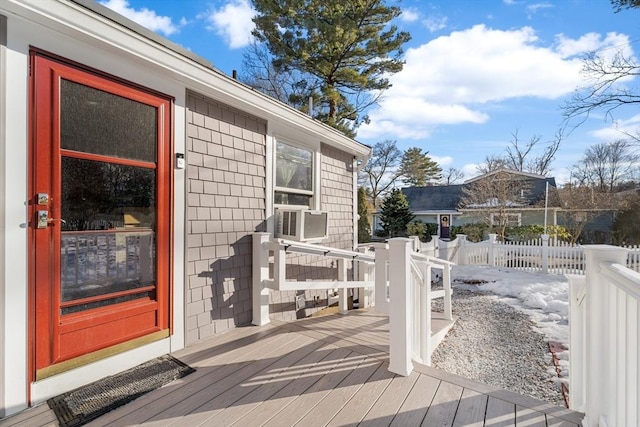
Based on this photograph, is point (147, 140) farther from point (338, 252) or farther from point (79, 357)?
point (338, 252)

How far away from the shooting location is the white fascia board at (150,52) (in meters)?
1.78

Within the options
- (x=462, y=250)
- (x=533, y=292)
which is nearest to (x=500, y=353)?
(x=533, y=292)

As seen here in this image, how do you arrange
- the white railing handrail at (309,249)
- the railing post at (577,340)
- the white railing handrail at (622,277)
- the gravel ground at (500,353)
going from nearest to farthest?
the white railing handrail at (622,277)
the railing post at (577,340)
the gravel ground at (500,353)
the white railing handrail at (309,249)

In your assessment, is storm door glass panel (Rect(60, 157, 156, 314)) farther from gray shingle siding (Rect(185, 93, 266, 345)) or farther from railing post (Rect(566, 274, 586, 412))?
railing post (Rect(566, 274, 586, 412))

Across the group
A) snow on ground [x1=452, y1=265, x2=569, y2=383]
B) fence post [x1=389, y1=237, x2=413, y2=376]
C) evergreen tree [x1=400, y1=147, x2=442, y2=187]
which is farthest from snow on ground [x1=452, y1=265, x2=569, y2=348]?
evergreen tree [x1=400, y1=147, x2=442, y2=187]

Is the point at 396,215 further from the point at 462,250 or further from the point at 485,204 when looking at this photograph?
the point at 462,250

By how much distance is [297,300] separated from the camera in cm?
435

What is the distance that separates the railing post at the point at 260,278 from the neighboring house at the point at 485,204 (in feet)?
46.7

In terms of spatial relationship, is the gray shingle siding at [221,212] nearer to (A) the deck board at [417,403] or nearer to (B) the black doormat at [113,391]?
(B) the black doormat at [113,391]

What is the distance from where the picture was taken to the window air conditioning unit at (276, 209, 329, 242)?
384cm

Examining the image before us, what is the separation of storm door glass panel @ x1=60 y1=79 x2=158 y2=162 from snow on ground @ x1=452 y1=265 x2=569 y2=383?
4.58 m

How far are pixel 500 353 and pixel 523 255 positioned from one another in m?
6.90

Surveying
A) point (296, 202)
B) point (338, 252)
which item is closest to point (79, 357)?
point (338, 252)

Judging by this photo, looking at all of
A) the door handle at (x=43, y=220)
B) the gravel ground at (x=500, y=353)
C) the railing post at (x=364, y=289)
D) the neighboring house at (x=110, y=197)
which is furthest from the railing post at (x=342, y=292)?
the door handle at (x=43, y=220)
